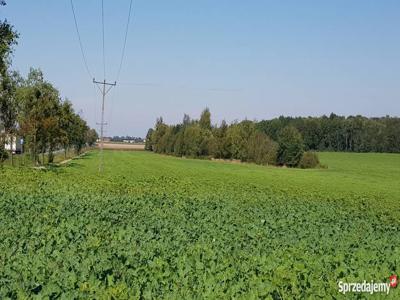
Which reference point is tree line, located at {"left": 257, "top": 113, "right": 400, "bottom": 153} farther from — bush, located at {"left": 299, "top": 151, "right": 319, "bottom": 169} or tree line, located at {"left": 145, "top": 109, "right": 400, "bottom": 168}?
bush, located at {"left": 299, "top": 151, "right": 319, "bottom": 169}

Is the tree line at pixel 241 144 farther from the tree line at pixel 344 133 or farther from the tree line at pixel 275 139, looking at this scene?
the tree line at pixel 344 133

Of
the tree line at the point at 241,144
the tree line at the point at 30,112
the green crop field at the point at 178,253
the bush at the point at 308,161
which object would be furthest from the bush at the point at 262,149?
the green crop field at the point at 178,253

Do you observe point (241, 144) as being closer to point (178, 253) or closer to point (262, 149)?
point (262, 149)

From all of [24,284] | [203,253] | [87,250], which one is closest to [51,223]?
[87,250]

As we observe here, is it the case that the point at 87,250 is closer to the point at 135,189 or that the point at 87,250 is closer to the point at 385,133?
the point at 135,189

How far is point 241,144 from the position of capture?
106 metres

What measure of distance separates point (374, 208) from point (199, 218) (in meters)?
14.6

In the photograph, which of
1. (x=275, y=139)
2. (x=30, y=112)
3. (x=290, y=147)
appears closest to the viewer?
(x=30, y=112)

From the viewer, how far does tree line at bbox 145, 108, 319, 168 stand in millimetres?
93625

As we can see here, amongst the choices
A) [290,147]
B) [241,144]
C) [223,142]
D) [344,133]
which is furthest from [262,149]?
[344,133]

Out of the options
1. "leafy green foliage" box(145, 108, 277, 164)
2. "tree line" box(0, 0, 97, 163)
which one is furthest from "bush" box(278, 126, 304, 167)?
"tree line" box(0, 0, 97, 163)

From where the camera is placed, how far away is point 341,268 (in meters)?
9.21

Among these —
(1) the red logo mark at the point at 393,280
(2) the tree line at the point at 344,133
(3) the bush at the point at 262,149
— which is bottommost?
(1) the red logo mark at the point at 393,280

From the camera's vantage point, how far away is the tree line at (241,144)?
307ft
